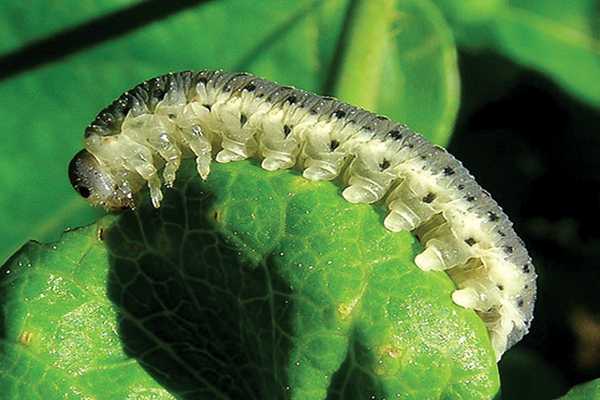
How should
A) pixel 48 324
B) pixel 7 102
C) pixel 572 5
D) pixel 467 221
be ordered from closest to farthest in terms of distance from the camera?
1. pixel 48 324
2. pixel 467 221
3. pixel 572 5
4. pixel 7 102

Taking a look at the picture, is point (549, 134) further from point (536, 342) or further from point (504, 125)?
point (536, 342)

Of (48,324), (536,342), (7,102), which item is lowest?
(536,342)

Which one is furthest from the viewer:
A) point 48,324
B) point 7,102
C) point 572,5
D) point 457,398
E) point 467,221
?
point 7,102

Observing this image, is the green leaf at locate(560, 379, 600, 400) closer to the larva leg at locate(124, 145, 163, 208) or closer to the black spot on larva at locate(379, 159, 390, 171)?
the black spot on larva at locate(379, 159, 390, 171)

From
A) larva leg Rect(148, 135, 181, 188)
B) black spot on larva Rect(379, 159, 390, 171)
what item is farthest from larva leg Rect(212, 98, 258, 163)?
black spot on larva Rect(379, 159, 390, 171)

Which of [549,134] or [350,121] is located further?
[549,134]

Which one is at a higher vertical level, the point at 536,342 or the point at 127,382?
the point at 127,382

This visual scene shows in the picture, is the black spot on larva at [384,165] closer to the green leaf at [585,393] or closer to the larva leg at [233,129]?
the larva leg at [233,129]

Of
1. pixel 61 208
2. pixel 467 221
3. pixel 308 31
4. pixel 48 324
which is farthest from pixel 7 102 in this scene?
pixel 467 221
